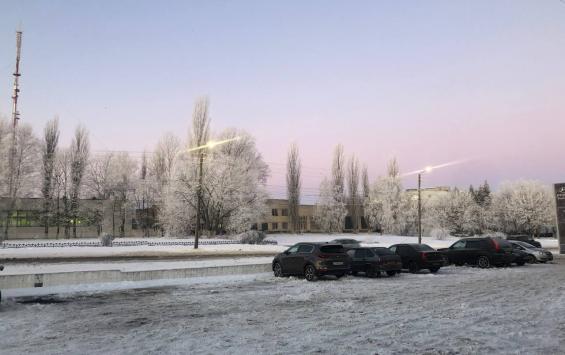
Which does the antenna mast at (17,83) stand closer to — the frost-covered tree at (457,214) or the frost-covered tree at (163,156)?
the frost-covered tree at (163,156)

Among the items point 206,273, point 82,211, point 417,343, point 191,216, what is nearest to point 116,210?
point 82,211

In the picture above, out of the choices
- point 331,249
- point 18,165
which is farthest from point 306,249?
point 18,165

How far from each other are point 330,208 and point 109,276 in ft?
227

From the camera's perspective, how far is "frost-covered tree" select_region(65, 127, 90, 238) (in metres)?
64.8

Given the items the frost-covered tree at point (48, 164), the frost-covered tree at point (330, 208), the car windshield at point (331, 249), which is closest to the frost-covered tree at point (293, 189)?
the frost-covered tree at point (330, 208)

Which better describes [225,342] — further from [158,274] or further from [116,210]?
[116,210]

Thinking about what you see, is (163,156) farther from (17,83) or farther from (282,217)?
(282,217)

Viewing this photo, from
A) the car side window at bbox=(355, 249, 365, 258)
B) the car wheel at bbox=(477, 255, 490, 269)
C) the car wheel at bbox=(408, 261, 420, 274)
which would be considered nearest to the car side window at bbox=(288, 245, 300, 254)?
the car side window at bbox=(355, 249, 365, 258)

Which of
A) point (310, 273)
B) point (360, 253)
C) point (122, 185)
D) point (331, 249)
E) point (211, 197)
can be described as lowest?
point (310, 273)

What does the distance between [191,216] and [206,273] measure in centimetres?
3999

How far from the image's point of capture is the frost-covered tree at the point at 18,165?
5306 cm

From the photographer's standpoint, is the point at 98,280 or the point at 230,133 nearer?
the point at 98,280

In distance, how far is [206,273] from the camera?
20.3 m

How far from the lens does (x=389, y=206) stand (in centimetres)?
7856
